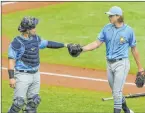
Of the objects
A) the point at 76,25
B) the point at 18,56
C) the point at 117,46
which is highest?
the point at 117,46

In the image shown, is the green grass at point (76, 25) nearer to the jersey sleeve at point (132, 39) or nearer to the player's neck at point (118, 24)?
the jersey sleeve at point (132, 39)

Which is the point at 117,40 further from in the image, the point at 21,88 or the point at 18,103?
the point at 18,103

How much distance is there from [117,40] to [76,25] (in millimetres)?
12429

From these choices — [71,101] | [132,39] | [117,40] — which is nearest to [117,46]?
[117,40]

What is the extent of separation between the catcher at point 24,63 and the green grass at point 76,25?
23.8 ft

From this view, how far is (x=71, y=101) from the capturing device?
1258cm

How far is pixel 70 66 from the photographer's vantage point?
17.3 m

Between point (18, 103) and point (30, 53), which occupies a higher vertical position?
point (30, 53)

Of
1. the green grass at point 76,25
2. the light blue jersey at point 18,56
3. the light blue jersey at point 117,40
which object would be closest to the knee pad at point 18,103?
the light blue jersey at point 18,56

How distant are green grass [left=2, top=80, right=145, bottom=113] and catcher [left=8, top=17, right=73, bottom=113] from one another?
73.1 inches

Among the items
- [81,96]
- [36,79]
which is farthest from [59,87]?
[36,79]

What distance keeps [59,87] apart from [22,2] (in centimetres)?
1408

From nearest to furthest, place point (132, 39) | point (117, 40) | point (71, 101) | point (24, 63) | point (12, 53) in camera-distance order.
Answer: point (12, 53)
point (24, 63)
point (117, 40)
point (132, 39)
point (71, 101)

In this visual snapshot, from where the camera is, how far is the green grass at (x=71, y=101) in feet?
38.8
